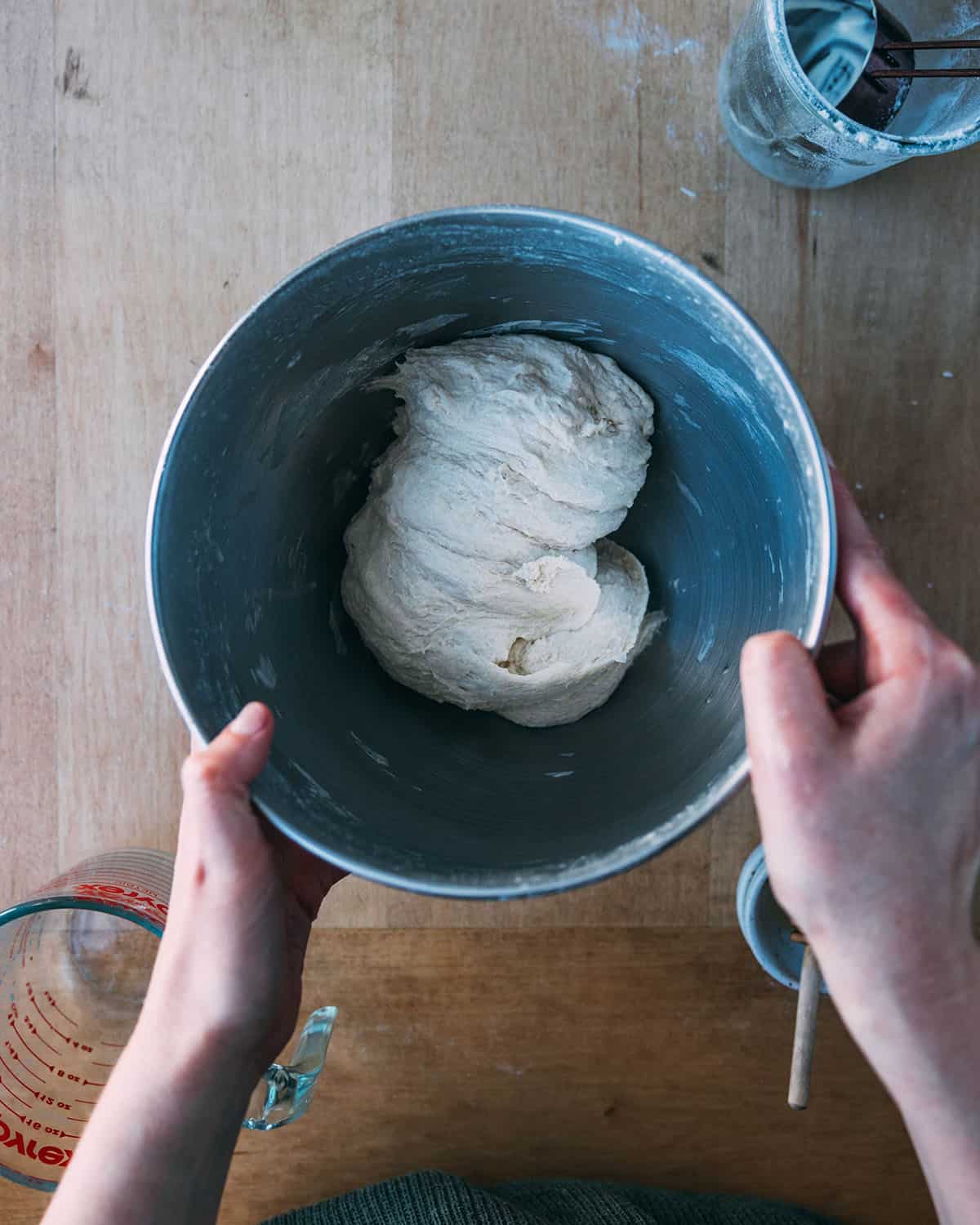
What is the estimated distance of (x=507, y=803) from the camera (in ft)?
2.28

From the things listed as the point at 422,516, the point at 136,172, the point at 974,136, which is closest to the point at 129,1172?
the point at 422,516

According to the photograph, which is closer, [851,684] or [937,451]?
[851,684]

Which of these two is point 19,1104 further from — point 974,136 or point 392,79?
point 974,136

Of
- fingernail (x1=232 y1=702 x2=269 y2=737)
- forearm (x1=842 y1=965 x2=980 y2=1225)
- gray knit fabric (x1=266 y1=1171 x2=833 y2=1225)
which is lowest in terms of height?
gray knit fabric (x1=266 y1=1171 x2=833 y2=1225)

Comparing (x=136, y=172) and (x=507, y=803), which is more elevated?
(x=136, y=172)

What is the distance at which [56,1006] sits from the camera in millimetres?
815

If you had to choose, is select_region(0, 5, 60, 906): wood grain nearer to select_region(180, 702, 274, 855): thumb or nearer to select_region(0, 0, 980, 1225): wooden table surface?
select_region(0, 0, 980, 1225): wooden table surface

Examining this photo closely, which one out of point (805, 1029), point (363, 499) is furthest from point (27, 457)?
point (805, 1029)

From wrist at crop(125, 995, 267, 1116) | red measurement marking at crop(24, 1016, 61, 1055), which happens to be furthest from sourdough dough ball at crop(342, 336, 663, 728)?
red measurement marking at crop(24, 1016, 61, 1055)

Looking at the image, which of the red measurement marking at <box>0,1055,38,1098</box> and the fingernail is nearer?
the fingernail

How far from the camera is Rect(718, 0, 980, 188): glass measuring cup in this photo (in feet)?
2.31

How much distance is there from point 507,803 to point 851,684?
0.25 meters

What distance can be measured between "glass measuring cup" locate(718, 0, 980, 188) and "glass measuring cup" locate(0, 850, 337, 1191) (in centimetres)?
77

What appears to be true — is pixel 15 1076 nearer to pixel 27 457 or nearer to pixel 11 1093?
pixel 11 1093
